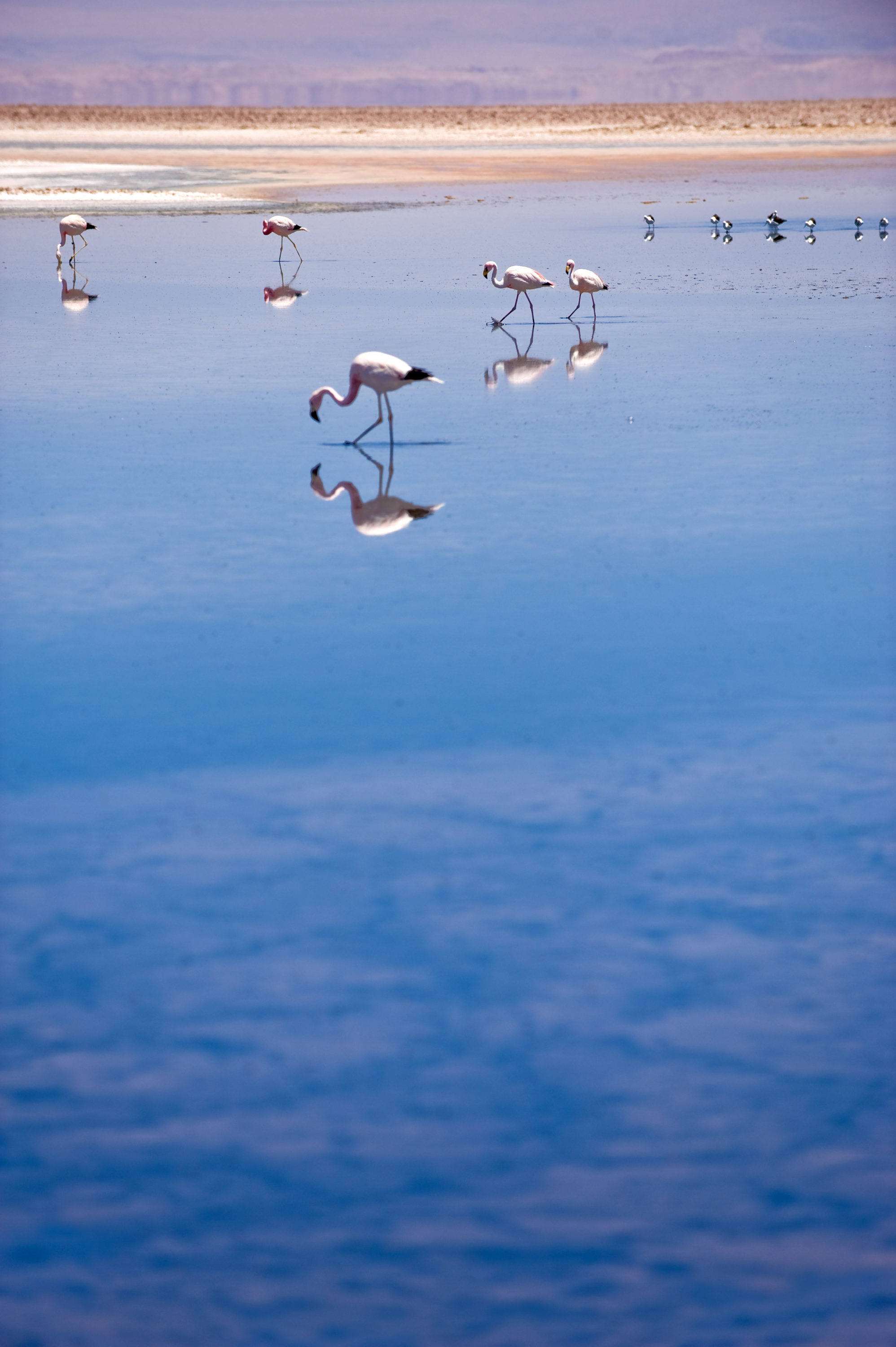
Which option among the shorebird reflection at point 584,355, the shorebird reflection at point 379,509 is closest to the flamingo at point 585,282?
the shorebird reflection at point 584,355

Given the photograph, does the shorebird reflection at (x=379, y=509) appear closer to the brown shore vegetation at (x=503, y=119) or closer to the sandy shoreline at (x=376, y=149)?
the sandy shoreline at (x=376, y=149)

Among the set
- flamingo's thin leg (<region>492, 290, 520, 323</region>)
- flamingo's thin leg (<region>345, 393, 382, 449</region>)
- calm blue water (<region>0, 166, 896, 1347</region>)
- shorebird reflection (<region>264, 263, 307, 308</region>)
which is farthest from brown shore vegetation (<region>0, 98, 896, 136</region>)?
calm blue water (<region>0, 166, 896, 1347</region>)

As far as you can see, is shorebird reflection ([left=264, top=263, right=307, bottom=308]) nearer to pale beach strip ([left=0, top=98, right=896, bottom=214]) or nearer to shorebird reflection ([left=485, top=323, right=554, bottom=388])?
shorebird reflection ([left=485, top=323, right=554, bottom=388])

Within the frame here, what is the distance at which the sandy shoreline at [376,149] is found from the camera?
49469 millimetres

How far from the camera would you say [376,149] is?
8006cm

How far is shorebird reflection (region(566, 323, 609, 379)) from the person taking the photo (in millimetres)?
15867

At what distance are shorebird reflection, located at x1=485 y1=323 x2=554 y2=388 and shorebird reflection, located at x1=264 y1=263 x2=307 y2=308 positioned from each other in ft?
17.1

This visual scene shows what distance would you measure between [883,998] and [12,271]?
2396 cm

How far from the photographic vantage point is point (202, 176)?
51875 mm

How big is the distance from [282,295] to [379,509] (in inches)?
497

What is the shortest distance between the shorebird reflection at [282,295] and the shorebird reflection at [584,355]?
491cm

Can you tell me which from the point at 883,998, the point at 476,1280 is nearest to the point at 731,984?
the point at 883,998

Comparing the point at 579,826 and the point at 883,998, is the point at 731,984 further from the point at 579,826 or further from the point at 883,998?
the point at 579,826

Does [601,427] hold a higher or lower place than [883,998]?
higher
